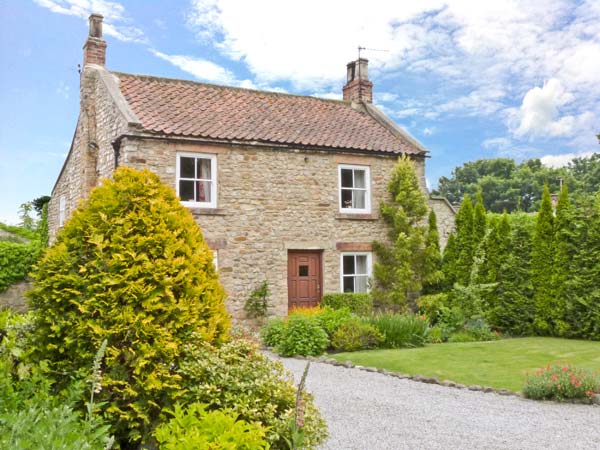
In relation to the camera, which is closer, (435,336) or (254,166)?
(435,336)

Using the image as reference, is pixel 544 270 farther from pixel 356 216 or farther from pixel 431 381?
pixel 431 381

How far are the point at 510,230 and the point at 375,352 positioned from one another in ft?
22.6

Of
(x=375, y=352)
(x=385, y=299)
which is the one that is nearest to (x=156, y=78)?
(x=385, y=299)

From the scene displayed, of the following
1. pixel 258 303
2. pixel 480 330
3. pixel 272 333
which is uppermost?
pixel 258 303

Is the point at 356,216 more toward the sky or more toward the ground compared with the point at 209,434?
more toward the sky

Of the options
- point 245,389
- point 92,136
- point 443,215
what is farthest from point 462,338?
point 92,136

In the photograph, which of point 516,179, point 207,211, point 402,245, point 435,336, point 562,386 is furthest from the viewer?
point 516,179

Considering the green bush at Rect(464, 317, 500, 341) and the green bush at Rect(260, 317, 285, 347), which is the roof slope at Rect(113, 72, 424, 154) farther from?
the green bush at Rect(464, 317, 500, 341)

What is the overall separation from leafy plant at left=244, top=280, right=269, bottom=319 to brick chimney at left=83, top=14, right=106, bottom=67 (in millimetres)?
8804

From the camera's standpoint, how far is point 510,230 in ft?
57.2

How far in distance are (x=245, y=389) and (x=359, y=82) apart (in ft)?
60.6

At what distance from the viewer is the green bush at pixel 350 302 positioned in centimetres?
1664

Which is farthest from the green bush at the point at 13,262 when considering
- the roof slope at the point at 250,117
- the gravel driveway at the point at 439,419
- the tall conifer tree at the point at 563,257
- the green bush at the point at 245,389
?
Answer: the tall conifer tree at the point at 563,257

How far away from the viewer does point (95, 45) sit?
712 inches
